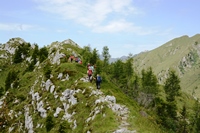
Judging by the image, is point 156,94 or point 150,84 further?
point 150,84

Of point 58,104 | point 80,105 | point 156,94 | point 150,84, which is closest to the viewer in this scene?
point 80,105

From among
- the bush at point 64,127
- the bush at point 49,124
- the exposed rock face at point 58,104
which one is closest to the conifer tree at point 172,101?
the exposed rock face at point 58,104

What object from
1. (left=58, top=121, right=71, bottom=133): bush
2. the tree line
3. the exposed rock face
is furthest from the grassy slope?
the tree line

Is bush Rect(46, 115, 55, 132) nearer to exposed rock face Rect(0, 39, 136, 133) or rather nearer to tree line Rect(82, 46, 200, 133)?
exposed rock face Rect(0, 39, 136, 133)

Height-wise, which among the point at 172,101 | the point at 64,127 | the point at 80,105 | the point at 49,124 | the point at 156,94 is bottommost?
the point at 172,101

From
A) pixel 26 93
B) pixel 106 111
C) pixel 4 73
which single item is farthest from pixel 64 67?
pixel 4 73

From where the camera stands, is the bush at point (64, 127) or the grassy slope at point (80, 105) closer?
the grassy slope at point (80, 105)

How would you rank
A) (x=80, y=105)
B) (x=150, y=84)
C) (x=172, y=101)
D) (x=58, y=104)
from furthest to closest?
1. (x=150, y=84)
2. (x=172, y=101)
3. (x=58, y=104)
4. (x=80, y=105)

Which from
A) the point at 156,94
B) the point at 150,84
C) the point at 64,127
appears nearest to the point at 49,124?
the point at 64,127

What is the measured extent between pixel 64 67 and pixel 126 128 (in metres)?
27.3

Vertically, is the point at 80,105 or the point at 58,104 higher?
the point at 80,105

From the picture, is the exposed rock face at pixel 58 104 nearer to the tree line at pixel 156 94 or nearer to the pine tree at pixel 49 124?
the pine tree at pixel 49 124

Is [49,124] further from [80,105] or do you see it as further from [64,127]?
[80,105]

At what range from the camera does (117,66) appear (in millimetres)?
113688
